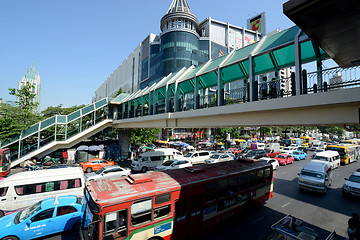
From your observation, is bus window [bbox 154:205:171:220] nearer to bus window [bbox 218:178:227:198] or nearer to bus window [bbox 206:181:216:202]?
bus window [bbox 206:181:216:202]

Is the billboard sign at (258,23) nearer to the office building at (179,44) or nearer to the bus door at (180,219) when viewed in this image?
the office building at (179,44)

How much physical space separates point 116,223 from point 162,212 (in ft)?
4.82

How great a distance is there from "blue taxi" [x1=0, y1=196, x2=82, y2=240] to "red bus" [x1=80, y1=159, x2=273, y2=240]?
5.91 feet

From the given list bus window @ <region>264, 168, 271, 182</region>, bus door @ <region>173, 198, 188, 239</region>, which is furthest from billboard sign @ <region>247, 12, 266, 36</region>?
bus door @ <region>173, 198, 188, 239</region>

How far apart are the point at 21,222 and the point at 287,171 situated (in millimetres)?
20599

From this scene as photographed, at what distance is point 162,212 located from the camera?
572 centimetres

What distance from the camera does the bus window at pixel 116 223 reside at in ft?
15.7

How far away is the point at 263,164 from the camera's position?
956cm

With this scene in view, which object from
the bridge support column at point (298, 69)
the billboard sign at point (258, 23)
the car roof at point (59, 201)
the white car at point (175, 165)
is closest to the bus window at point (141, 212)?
the car roof at point (59, 201)

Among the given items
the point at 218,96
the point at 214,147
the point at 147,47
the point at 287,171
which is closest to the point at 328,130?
the point at 214,147

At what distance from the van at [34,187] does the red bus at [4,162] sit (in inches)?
317

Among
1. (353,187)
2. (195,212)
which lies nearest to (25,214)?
(195,212)

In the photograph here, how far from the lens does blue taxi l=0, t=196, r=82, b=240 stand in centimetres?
604

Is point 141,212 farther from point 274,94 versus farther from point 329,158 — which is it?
point 329,158
